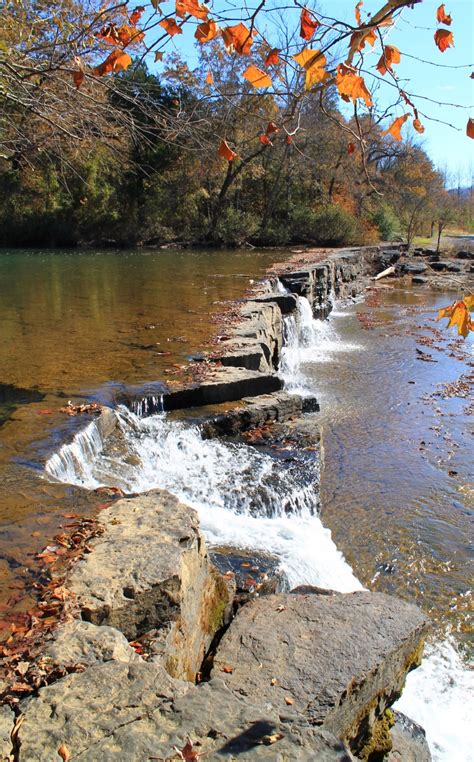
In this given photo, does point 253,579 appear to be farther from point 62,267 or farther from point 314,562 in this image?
point 62,267

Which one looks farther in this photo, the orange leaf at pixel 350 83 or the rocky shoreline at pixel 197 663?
the orange leaf at pixel 350 83

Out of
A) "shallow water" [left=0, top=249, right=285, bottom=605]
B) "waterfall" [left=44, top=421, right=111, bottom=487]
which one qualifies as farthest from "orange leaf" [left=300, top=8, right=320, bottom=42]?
"waterfall" [left=44, top=421, right=111, bottom=487]

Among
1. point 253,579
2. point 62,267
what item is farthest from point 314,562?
point 62,267

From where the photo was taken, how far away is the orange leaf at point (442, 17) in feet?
8.16

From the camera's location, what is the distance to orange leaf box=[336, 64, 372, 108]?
7.69ft

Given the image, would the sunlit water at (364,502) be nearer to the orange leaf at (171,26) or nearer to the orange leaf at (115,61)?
the orange leaf at (115,61)

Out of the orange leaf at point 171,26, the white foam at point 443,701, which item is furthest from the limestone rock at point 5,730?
the orange leaf at point 171,26

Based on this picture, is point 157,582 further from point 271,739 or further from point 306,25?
point 306,25

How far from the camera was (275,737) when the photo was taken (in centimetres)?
199

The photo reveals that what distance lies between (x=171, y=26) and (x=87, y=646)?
280 cm

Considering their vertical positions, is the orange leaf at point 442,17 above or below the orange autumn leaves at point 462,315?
above

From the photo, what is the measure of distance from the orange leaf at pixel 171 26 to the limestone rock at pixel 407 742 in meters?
3.71

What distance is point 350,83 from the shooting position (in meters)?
2.36

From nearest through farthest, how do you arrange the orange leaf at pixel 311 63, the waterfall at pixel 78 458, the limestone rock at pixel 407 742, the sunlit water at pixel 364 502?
1. the orange leaf at pixel 311 63
2. the limestone rock at pixel 407 742
3. the sunlit water at pixel 364 502
4. the waterfall at pixel 78 458
